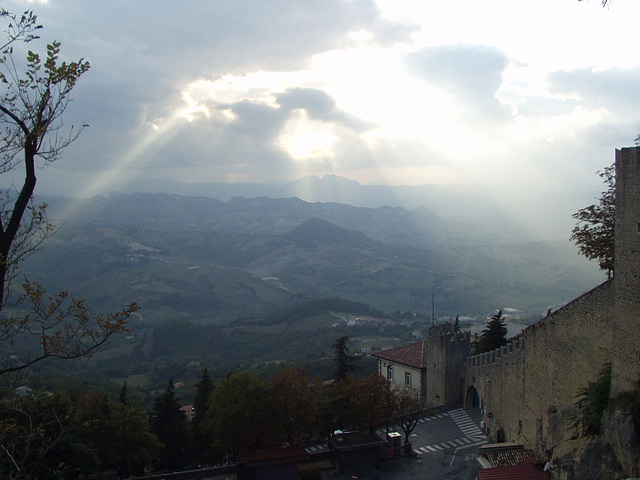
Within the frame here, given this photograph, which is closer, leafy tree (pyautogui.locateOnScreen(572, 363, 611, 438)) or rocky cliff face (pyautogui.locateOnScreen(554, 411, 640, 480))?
rocky cliff face (pyautogui.locateOnScreen(554, 411, 640, 480))

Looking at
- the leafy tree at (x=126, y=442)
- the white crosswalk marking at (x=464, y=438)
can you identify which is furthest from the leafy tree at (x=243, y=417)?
the white crosswalk marking at (x=464, y=438)

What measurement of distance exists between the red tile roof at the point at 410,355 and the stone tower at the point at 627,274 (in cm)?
2236

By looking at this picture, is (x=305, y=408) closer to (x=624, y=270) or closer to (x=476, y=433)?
(x=476, y=433)

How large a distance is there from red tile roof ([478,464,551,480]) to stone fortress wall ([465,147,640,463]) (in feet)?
2.42

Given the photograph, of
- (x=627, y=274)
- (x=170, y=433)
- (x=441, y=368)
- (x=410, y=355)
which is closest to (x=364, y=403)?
(x=441, y=368)

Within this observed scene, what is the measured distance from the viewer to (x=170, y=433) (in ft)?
99.2

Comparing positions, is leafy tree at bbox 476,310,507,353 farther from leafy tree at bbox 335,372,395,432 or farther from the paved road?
leafy tree at bbox 335,372,395,432

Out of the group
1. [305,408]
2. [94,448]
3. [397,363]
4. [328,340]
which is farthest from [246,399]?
[328,340]

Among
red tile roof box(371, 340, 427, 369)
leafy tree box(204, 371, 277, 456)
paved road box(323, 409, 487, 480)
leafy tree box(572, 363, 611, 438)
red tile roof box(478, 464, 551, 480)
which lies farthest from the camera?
red tile roof box(371, 340, 427, 369)

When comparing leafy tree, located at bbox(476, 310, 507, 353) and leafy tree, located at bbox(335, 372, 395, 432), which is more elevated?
leafy tree, located at bbox(476, 310, 507, 353)

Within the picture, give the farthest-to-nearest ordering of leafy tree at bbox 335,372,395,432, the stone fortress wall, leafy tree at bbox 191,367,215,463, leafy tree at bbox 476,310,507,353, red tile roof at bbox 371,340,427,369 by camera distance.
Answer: leafy tree at bbox 476,310,507,353, red tile roof at bbox 371,340,427,369, leafy tree at bbox 191,367,215,463, leafy tree at bbox 335,372,395,432, the stone fortress wall

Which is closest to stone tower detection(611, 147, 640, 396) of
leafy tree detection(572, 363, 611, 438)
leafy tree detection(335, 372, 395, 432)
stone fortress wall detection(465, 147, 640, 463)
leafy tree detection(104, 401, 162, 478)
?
stone fortress wall detection(465, 147, 640, 463)

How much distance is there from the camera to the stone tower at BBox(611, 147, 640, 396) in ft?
42.8

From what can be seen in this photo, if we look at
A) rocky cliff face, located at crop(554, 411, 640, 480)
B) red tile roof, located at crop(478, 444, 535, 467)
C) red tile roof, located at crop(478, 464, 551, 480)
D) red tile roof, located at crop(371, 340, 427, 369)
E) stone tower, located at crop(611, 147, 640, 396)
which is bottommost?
red tile roof, located at crop(478, 444, 535, 467)
